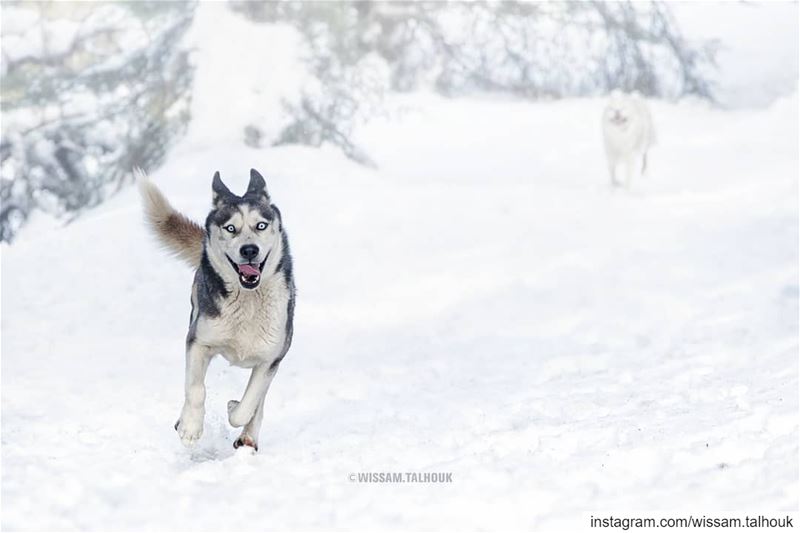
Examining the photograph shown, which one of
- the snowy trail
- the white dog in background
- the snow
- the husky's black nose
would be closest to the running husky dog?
the husky's black nose

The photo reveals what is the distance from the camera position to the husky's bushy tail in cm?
574

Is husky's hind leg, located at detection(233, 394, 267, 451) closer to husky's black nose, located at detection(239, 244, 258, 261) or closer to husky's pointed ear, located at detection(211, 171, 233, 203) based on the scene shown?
husky's black nose, located at detection(239, 244, 258, 261)

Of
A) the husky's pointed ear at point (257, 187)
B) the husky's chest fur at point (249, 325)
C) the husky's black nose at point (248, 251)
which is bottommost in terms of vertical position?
the husky's chest fur at point (249, 325)

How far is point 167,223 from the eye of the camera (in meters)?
5.77

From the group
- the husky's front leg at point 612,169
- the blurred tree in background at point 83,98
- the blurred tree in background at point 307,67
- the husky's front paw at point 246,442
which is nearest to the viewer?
the husky's front paw at point 246,442

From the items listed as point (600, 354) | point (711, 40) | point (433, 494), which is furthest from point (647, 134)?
point (433, 494)

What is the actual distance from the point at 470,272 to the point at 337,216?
2051 millimetres

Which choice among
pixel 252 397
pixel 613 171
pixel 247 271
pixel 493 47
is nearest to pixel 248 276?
pixel 247 271

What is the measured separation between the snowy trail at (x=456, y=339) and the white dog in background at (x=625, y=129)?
50cm

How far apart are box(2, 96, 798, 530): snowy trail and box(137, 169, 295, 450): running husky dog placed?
1.24 feet

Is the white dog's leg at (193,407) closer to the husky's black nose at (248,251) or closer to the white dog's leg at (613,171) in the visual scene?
the husky's black nose at (248,251)

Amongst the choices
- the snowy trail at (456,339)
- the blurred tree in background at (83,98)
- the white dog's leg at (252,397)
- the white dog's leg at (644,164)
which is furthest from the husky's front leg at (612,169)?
the white dog's leg at (252,397)

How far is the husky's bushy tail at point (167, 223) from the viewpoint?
226 inches

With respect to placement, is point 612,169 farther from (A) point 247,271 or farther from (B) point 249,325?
(A) point 247,271
